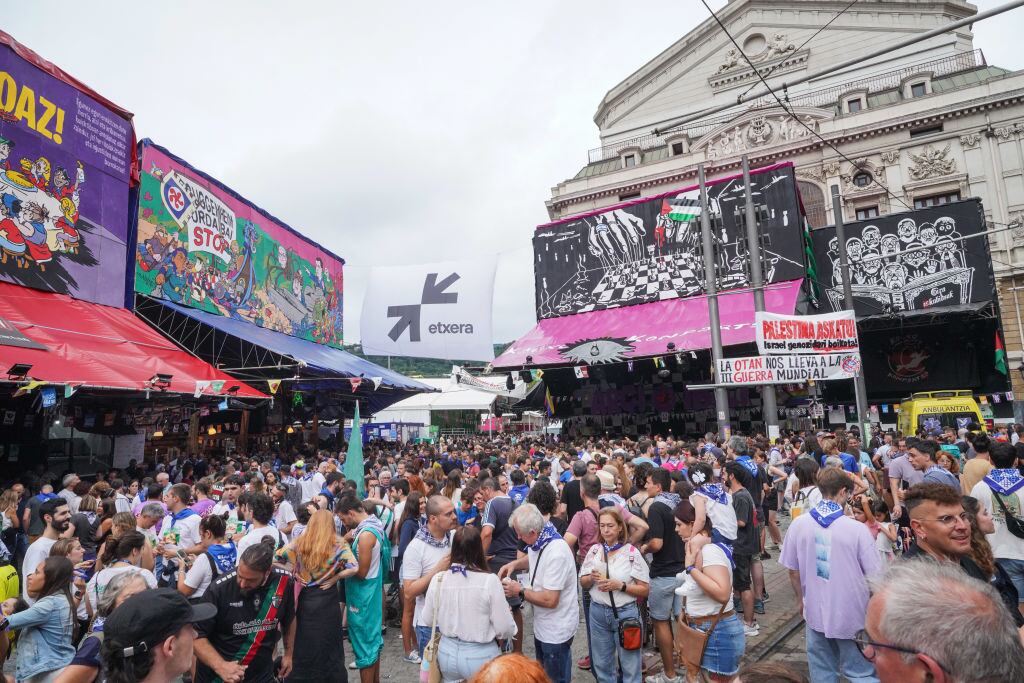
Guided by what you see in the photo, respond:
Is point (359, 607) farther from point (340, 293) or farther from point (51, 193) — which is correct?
point (340, 293)

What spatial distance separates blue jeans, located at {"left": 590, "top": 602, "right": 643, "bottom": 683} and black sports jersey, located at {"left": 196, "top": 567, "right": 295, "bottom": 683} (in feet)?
7.79

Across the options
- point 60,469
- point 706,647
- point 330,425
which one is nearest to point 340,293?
point 330,425

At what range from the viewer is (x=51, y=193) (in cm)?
1382

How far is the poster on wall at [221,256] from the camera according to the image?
17.0 metres

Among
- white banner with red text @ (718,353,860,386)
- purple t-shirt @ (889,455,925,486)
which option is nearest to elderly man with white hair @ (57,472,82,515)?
purple t-shirt @ (889,455,925,486)

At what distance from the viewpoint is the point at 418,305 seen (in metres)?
17.5

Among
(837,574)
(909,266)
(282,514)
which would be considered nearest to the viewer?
(837,574)

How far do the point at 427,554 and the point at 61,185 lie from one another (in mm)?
15100

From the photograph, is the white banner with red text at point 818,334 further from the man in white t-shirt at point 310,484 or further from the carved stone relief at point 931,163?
the carved stone relief at point 931,163

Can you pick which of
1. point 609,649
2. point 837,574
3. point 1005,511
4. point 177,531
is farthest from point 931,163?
point 177,531

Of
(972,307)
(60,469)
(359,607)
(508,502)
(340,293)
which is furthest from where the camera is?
(340,293)

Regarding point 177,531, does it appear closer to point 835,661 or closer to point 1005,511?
point 835,661

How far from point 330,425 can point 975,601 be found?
30703mm

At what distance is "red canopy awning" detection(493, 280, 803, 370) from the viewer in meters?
21.3
